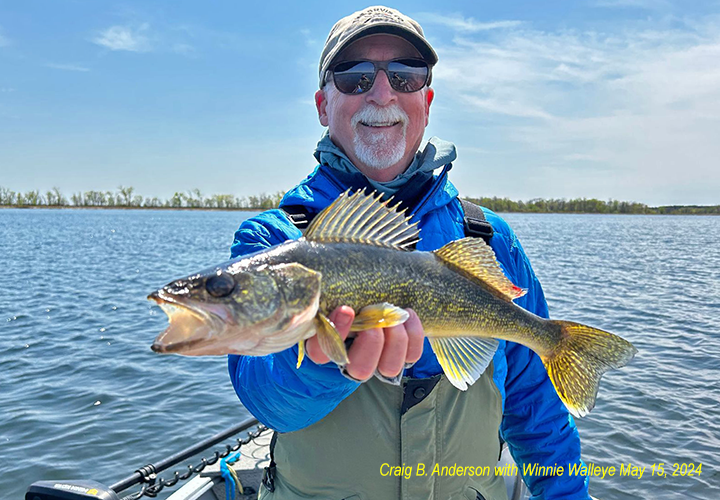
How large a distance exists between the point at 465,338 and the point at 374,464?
2.84ft

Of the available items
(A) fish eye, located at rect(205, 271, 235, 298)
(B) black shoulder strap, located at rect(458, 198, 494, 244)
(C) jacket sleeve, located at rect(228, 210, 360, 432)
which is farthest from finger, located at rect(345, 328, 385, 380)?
(B) black shoulder strap, located at rect(458, 198, 494, 244)

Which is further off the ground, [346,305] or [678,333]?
[346,305]

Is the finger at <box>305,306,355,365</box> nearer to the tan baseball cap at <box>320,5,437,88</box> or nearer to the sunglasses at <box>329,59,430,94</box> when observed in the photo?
the sunglasses at <box>329,59,430,94</box>

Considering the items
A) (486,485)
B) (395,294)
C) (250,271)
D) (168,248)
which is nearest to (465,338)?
→ (395,294)

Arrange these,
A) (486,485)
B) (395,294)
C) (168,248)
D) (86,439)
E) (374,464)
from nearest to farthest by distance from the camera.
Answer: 1. (395,294)
2. (374,464)
3. (486,485)
4. (86,439)
5. (168,248)

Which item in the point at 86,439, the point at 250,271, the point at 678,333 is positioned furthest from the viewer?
the point at 678,333

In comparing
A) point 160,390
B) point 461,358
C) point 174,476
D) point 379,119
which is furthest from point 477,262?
point 160,390

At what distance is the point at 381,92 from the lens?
11.9 ft

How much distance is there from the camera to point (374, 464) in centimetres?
295

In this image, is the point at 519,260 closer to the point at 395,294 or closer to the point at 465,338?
the point at 465,338

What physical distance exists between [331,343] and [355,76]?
7.16 feet

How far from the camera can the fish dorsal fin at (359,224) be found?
8.43 ft

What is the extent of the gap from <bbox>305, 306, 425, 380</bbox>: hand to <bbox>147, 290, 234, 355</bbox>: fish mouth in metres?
0.43

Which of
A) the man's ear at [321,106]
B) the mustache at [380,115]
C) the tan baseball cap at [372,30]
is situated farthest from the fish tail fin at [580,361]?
the man's ear at [321,106]
